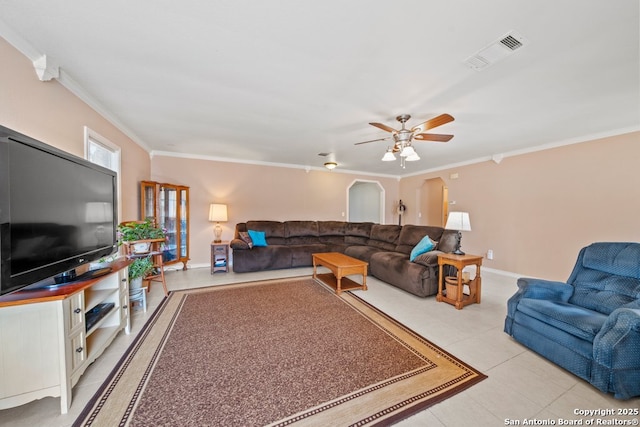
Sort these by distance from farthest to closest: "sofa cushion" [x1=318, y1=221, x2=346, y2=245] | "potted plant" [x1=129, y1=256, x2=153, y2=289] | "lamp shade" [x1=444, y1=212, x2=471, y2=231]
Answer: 1. "sofa cushion" [x1=318, y1=221, x2=346, y2=245]
2. "lamp shade" [x1=444, y1=212, x2=471, y2=231]
3. "potted plant" [x1=129, y1=256, x2=153, y2=289]

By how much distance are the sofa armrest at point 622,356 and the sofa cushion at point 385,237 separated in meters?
3.17

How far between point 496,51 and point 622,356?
218 centimetres

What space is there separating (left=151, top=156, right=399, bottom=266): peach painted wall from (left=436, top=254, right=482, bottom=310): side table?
12.3 ft

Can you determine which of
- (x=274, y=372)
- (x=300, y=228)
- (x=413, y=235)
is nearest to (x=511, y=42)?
(x=274, y=372)

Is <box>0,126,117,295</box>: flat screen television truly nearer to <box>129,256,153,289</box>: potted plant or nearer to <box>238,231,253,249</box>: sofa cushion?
<box>129,256,153,289</box>: potted plant

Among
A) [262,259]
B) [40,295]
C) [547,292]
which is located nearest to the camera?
[40,295]

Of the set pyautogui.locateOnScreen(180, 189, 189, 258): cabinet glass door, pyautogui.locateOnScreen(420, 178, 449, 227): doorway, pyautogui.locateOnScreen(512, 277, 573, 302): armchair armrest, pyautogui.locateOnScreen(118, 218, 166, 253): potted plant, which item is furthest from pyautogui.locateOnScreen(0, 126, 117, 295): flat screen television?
pyautogui.locateOnScreen(420, 178, 449, 227): doorway

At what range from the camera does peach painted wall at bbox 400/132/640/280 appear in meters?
3.25

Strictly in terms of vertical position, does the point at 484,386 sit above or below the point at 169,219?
below

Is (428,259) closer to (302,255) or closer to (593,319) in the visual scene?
(593,319)

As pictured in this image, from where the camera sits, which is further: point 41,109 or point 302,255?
point 302,255

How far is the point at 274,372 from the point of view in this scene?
1.74m

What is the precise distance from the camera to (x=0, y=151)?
116 centimetres

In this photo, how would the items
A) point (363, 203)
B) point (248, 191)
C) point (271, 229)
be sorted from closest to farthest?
1. point (271, 229)
2. point (248, 191)
3. point (363, 203)
